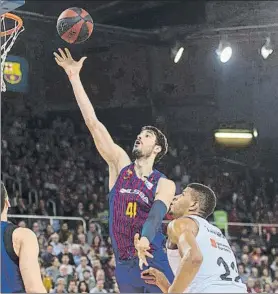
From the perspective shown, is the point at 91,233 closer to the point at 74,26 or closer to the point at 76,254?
the point at 76,254

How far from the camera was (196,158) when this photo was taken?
6902mm

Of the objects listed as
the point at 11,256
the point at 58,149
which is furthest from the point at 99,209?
the point at 11,256

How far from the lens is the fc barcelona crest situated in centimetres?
729

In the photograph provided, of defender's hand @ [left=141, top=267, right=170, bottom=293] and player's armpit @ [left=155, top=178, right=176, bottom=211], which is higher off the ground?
player's armpit @ [left=155, top=178, right=176, bottom=211]

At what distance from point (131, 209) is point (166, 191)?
0.93 ft

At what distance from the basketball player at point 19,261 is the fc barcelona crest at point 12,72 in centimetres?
260

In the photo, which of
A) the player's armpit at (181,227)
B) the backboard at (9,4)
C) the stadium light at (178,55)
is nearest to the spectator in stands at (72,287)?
the stadium light at (178,55)

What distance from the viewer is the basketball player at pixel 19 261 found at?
15.3 feet

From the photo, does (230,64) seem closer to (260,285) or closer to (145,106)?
(145,106)

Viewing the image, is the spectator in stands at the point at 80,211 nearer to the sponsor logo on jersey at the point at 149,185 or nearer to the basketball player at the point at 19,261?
the sponsor logo on jersey at the point at 149,185

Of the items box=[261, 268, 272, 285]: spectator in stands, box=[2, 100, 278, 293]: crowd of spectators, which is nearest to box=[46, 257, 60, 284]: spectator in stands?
box=[2, 100, 278, 293]: crowd of spectators

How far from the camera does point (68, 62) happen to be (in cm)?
658

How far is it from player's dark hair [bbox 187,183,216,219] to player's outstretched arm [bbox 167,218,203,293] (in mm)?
353

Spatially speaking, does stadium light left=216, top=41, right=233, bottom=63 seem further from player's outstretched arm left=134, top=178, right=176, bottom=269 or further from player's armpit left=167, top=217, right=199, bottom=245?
player's armpit left=167, top=217, right=199, bottom=245
